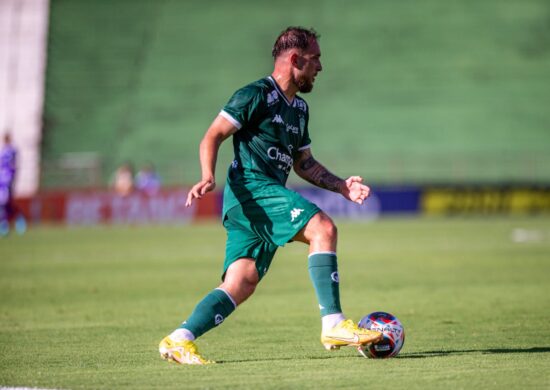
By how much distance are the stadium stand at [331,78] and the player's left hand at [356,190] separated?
30.7m

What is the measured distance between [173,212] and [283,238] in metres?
29.7

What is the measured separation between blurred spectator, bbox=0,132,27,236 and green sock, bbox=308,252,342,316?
1996cm

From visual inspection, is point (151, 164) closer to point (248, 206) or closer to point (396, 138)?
point (396, 138)

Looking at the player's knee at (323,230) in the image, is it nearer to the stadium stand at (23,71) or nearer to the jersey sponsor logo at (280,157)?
the jersey sponsor logo at (280,157)

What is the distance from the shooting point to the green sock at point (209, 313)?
717 centimetres

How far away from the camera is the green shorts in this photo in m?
7.12

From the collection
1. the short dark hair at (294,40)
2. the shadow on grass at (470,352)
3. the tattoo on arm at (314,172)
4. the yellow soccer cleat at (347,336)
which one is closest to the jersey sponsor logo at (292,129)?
the tattoo on arm at (314,172)

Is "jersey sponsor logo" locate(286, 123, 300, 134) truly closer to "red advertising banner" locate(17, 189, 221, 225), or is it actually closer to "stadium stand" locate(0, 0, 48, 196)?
"red advertising banner" locate(17, 189, 221, 225)

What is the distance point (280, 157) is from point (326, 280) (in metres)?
1.04

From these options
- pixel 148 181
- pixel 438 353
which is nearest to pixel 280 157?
pixel 438 353

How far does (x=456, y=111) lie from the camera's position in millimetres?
42688

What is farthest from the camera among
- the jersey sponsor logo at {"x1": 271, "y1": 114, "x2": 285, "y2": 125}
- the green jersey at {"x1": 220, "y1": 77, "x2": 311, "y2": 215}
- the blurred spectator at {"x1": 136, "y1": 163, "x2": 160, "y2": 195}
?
the blurred spectator at {"x1": 136, "y1": 163, "x2": 160, "y2": 195}

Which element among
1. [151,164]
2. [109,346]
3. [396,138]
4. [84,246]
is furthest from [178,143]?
[109,346]

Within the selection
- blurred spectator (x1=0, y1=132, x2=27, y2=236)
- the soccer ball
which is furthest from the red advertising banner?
the soccer ball
